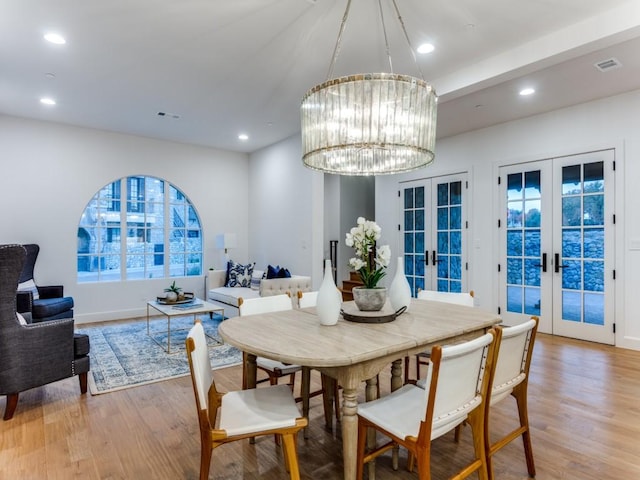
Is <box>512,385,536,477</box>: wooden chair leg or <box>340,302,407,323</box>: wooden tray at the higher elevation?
<box>340,302,407,323</box>: wooden tray

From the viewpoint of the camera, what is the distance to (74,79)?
4.02 meters

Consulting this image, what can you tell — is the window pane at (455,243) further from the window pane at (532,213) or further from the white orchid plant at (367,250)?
the white orchid plant at (367,250)

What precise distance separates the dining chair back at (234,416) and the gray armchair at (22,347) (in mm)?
1647

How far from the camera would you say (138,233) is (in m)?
6.33

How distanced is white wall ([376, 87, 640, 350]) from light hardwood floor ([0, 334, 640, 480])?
1566 mm

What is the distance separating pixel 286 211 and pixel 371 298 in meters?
4.22

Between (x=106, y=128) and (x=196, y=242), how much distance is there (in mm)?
2308

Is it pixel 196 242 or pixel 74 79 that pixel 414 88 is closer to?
pixel 74 79

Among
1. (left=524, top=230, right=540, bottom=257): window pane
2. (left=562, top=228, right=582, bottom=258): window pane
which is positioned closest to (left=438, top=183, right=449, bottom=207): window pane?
(left=524, top=230, right=540, bottom=257): window pane

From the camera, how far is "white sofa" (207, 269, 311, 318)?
502 centimetres

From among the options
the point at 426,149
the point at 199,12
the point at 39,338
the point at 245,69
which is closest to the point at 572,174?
the point at 426,149

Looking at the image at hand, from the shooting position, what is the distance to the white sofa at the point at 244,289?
5.02 m

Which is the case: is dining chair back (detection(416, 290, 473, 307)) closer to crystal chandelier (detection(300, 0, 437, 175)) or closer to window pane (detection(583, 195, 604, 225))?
crystal chandelier (detection(300, 0, 437, 175))

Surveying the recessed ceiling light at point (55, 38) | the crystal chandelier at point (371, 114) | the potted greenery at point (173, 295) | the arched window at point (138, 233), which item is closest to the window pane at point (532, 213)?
the crystal chandelier at point (371, 114)
